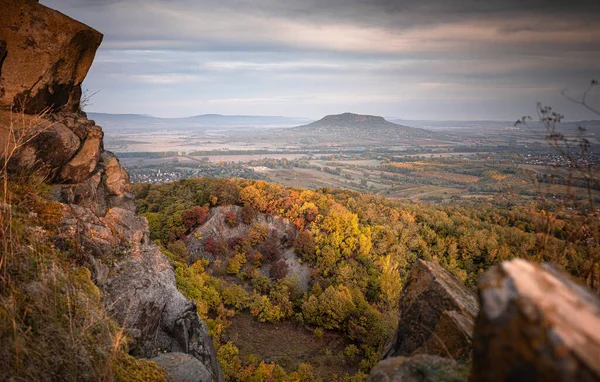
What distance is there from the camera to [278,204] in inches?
1403

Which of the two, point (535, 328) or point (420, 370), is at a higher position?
point (535, 328)

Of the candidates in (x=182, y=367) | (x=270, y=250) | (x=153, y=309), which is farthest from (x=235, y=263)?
(x=182, y=367)

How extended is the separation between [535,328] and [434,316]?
179 inches

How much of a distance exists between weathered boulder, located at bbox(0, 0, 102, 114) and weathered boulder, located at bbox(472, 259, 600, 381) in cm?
1232

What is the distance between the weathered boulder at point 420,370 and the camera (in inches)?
170

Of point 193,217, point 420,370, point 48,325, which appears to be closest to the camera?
point 420,370

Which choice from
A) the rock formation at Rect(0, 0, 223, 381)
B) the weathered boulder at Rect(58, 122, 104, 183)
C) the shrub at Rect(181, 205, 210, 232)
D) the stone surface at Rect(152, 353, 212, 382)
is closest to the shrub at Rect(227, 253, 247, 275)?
the shrub at Rect(181, 205, 210, 232)

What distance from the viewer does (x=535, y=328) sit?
7.38 ft

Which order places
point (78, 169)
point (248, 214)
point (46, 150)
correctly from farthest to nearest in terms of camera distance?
point (248, 214) < point (78, 169) < point (46, 150)

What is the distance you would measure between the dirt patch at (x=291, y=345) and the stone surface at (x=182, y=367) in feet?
42.5

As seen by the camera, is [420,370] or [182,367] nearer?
[420,370]

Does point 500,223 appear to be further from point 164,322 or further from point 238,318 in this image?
point 164,322

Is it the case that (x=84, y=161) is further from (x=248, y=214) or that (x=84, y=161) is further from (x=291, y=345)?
(x=248, y=214)

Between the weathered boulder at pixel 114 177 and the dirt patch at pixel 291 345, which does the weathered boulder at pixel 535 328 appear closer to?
the weathered boulder at pixel 114 177
